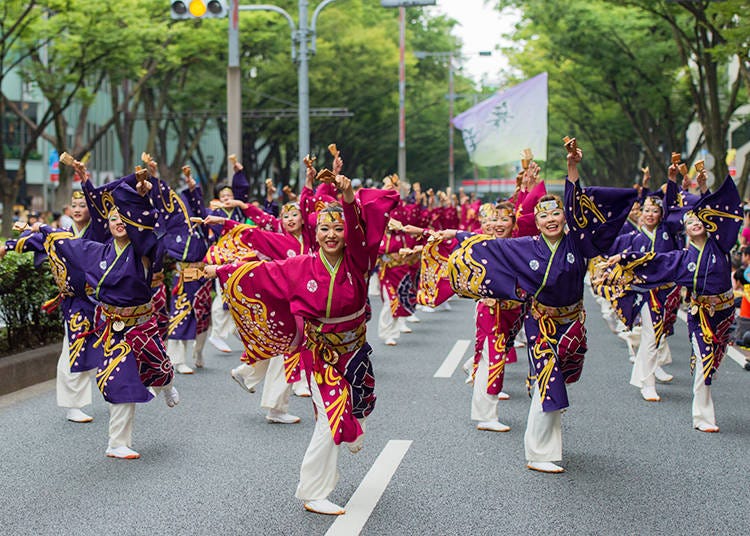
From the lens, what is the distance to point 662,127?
98.1 feet

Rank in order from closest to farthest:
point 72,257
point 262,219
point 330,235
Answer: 1. point 330,235
2. point 72,257
3. point 262,219

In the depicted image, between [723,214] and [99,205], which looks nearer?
[99,205]

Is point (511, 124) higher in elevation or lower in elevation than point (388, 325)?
higher

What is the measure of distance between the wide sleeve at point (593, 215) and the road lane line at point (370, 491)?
5.84ft

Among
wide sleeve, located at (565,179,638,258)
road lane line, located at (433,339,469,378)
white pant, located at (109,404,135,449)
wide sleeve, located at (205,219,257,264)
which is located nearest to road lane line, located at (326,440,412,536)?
white pant, located at (109,404,135,449)

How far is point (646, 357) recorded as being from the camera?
935cm

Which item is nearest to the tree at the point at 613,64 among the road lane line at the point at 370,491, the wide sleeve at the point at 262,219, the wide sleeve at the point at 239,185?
the wide sleeve at the point at 239,185

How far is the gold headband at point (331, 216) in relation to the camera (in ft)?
18.8

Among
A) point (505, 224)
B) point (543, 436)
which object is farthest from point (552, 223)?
point (505, 224)

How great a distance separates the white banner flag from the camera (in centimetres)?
1816

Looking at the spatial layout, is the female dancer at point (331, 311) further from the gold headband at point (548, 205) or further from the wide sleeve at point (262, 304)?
the gold headband at point (548, 205)

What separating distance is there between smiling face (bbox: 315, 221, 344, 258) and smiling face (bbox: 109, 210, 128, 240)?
1848 millimetres

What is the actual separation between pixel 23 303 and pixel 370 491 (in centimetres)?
549

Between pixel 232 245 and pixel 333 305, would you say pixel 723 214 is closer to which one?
pixel 333 305
